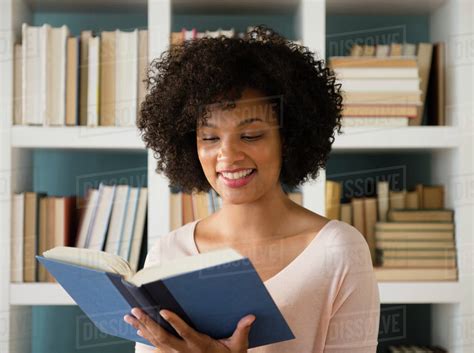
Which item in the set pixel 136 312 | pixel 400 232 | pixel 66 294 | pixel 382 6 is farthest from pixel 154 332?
pixel 382 6

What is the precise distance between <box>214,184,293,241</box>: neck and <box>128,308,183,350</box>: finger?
0.34 metres

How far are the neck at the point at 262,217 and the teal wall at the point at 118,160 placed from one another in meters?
0.99

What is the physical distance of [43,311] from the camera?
7.69 ft

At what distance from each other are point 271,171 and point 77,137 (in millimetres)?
904

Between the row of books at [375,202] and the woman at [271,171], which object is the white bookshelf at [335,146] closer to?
the row of books at [375,202]

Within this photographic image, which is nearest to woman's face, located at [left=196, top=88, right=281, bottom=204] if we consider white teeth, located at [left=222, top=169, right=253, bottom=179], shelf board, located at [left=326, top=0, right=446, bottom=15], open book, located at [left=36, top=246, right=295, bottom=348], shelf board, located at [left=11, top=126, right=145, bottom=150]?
white teeth, located at [left=222, top=169, right=253, bottom=179]

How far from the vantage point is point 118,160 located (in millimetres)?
2365

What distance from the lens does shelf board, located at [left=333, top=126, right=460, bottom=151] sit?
2.04 meters

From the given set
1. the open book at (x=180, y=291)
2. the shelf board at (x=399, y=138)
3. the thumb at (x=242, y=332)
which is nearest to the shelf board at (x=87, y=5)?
the shelf board at (x=399, y=138)

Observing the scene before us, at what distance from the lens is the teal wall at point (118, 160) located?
235 cm

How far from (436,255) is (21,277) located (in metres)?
1.21

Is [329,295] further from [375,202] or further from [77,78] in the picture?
[77,78]

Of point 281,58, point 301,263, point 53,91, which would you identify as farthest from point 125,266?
point 53,91

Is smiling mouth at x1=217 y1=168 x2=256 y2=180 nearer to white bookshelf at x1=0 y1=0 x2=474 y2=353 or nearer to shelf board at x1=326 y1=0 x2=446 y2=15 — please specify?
white bookshelf at x1=0 y1=0 x2=474 y2=353
